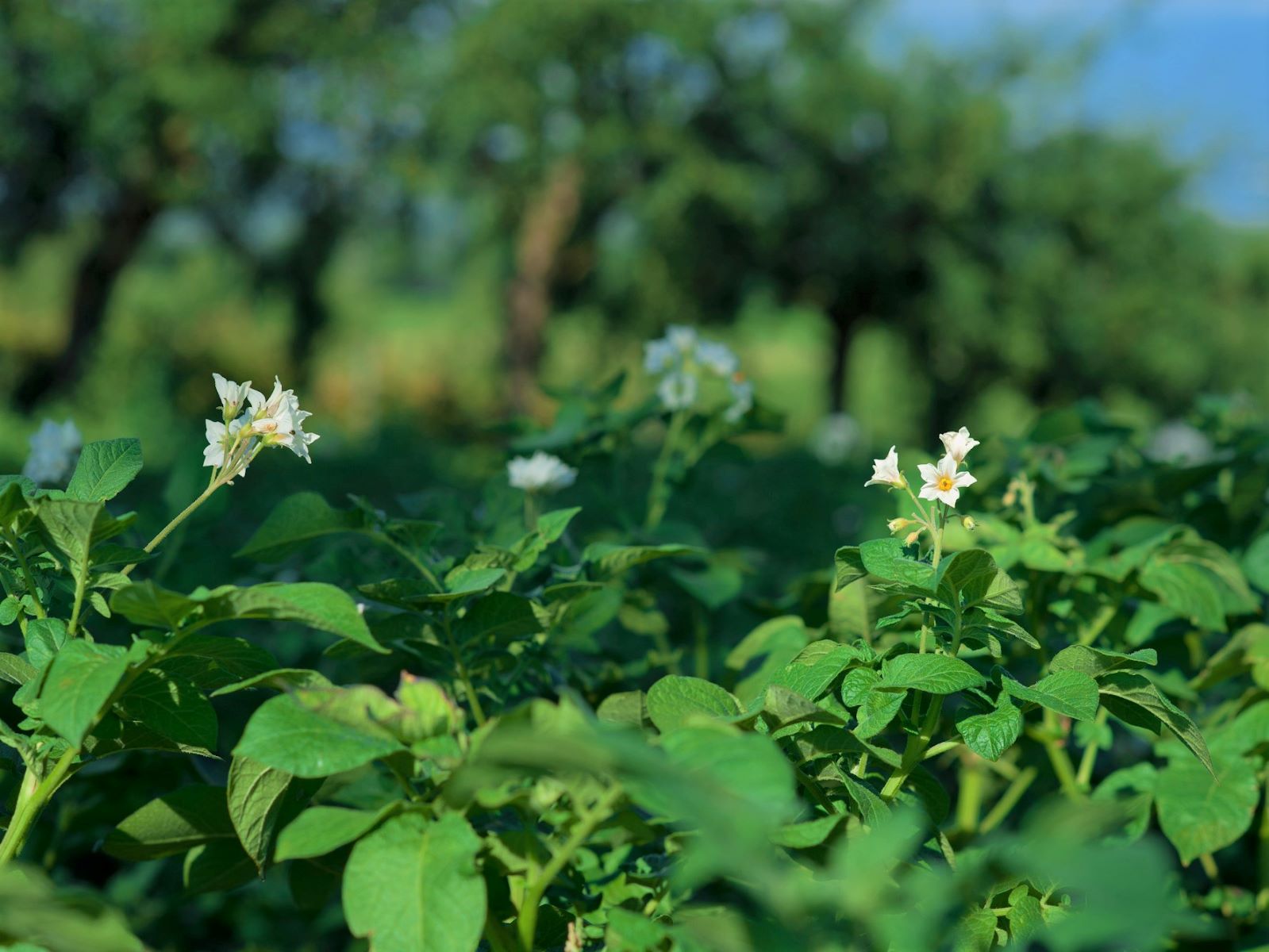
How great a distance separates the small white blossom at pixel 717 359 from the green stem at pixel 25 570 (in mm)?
1274

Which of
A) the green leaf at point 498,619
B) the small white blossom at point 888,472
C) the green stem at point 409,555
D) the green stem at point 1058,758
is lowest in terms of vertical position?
the green leaf at point 498,619

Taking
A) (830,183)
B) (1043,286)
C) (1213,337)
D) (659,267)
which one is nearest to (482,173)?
(659,267)

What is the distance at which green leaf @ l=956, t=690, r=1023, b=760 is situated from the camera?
0.94m

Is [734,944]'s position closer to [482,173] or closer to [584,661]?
[584,661]

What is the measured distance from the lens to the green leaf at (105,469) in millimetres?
1072

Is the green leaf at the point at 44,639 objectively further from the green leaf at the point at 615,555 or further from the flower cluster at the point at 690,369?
the flower cluster at the point at 690,369

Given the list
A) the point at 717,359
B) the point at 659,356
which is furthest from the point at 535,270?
the point at 717,359

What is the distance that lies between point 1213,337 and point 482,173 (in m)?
12.9

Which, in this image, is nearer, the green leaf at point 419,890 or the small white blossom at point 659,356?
the green leaf at point 419,890

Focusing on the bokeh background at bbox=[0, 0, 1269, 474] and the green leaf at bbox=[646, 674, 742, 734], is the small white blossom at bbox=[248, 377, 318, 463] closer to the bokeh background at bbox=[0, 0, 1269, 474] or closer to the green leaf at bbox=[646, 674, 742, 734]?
the green leaf at bbox=[646, 674, 742, 734]

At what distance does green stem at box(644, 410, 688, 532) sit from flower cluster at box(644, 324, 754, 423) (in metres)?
0.04

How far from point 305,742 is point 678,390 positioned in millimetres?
1298

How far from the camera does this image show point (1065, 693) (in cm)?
97

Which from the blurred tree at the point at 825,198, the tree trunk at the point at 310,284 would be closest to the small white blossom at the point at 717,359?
the blurred tree at the point at 825,198
